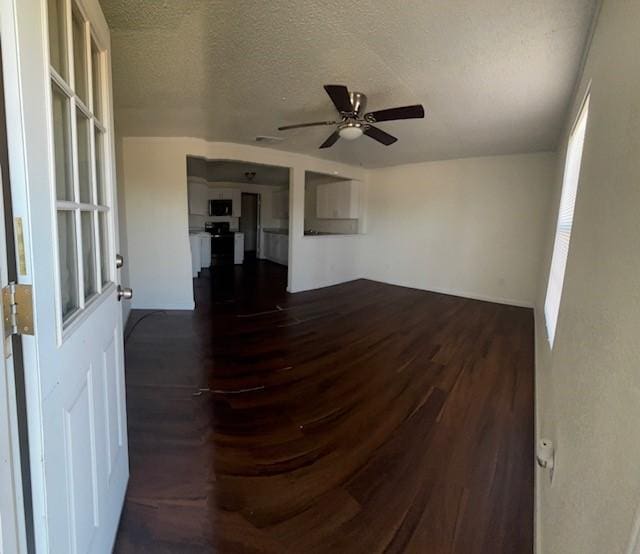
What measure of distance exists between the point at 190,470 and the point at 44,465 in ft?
3.41

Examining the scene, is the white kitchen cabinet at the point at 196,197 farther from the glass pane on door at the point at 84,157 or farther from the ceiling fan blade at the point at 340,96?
the glass pane on door at the point at 84,157

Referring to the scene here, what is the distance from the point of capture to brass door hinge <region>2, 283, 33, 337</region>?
0.64 metres

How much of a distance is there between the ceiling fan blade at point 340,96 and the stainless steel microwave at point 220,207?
6.69m

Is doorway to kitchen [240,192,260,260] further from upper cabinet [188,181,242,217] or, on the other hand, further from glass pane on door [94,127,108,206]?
glass pane on door [94,127,108,206]

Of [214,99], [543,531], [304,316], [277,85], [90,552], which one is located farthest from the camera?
[304,316]

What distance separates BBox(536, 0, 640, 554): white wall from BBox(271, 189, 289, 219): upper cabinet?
24.8ft

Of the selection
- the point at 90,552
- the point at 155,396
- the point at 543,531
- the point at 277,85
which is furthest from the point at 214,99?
the point at 543,531

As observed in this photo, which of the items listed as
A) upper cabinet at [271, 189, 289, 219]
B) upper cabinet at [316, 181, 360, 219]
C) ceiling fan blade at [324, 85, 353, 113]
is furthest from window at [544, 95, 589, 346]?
upper cabinet at [271, 189, 289, 219]

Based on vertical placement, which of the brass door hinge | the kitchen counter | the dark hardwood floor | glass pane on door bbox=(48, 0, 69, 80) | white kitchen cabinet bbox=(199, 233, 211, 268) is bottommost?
the dark hardwood floor

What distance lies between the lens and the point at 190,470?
1.61 meters

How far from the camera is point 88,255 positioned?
1137 millimetres

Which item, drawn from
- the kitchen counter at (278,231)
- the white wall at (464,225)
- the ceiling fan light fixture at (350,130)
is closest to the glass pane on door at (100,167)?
the ceiling fan light fixture at (350,130)

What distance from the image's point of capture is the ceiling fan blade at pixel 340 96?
214 cm

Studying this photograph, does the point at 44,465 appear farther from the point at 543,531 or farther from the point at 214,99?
the point at 214,99
